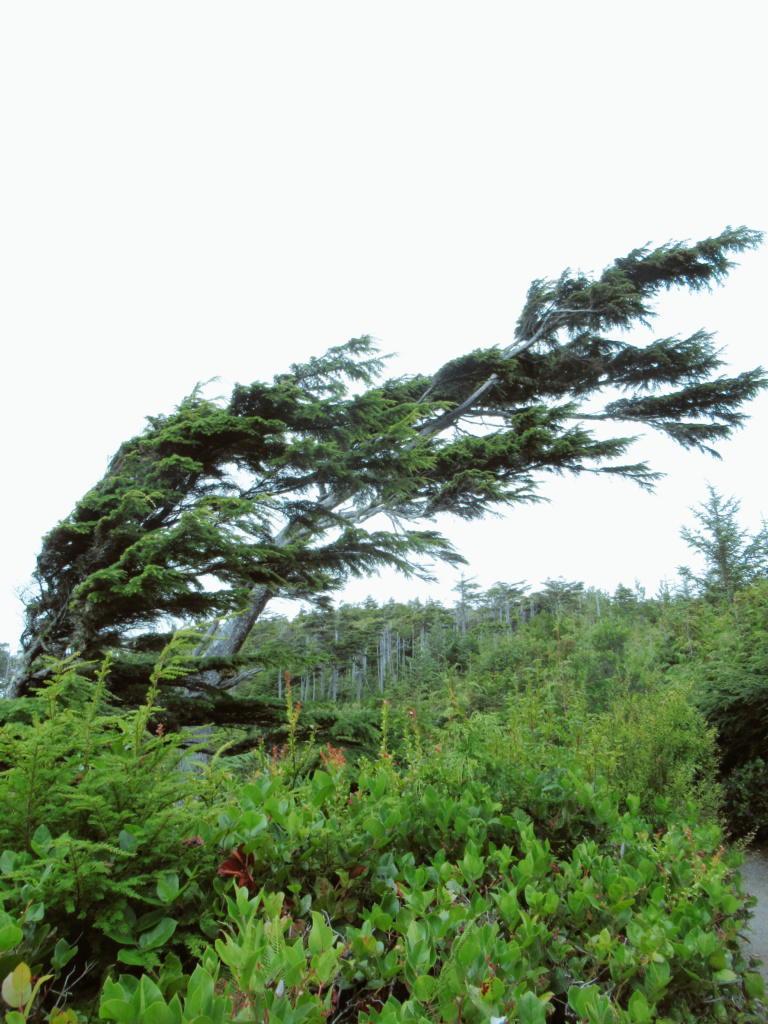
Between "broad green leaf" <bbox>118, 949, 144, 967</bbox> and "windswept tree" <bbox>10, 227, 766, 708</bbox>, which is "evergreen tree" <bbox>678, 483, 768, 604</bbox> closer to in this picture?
"windswept tree" <bbox>10, 227, 766, 708</bbox>

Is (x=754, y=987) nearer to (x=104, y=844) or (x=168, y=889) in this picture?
(x=168, y=889)

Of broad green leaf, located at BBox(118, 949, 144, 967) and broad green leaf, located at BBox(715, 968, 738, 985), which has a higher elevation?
broad green leaf, located at BBox(118, 949, 144, 967)

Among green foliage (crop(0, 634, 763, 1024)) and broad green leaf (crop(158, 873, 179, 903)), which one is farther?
broad green leaf (crop(158, 873, 179, 903))

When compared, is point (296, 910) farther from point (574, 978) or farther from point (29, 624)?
point (29, 624)

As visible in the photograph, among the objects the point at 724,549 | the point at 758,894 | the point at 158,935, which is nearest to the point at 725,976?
the point at 158,935

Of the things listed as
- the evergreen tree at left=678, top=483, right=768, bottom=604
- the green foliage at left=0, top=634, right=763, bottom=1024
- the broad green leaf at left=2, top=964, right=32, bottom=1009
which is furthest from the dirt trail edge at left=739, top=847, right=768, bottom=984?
the evergreen tree at left=678, top=483, right=768, bottom=604

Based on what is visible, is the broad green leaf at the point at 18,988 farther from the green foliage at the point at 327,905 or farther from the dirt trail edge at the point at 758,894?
the dirt trail edge at the point at 758,894

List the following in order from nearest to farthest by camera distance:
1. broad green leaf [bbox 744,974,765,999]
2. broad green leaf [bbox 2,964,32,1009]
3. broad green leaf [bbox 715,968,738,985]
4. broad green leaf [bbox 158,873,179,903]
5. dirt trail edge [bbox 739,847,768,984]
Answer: broad green leaf [bbox 2,964,32,1009], broad green leaf [bbox 158,873,179,903], broad green leaf [bbox 715,968,738,985], broad green leaf [bbox 744,974,765,999], dirt trail edge [bbox 739,847,768,984]

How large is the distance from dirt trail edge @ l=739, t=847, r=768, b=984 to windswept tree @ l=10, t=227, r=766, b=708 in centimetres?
356

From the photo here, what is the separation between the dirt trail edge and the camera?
9.99 ft

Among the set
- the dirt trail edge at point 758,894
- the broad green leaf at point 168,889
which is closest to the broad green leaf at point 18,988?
the broad green leaf at point 168,889

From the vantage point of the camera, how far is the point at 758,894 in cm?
425

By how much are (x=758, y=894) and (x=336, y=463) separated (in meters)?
5.84

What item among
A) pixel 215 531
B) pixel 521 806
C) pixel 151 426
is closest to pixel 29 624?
pixel 215 531
